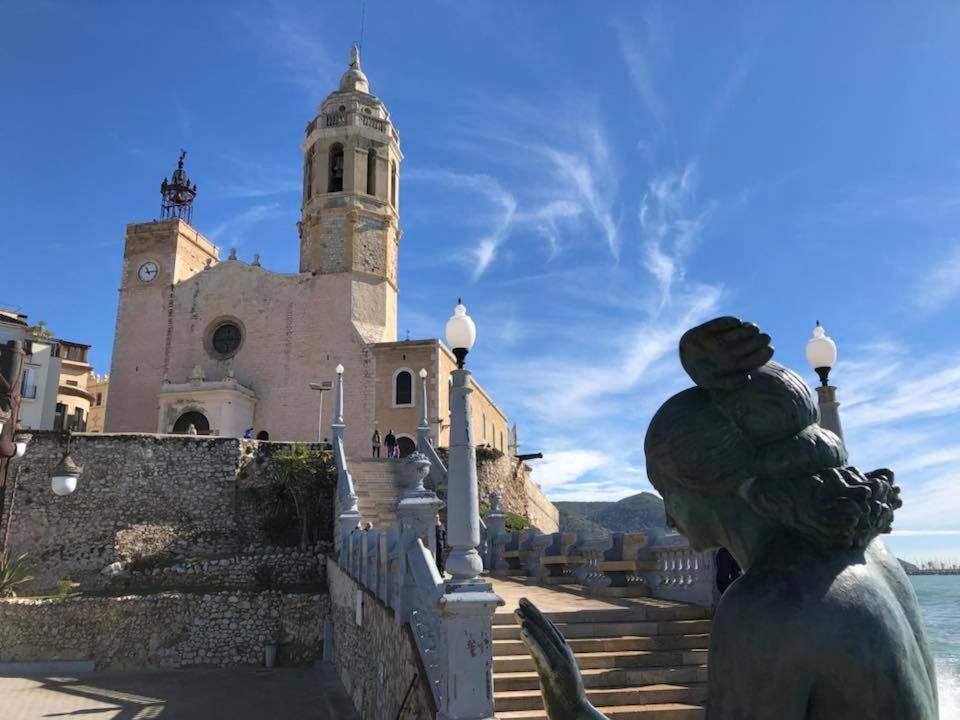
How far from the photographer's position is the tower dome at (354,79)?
38.7 m

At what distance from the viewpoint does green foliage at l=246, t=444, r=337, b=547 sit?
22891 millimetres

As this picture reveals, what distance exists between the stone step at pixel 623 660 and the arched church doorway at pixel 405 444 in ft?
77.9

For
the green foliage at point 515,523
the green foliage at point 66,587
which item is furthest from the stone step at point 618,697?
the green foliage at point 66,587

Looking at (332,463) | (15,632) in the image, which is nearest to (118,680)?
(15,632)

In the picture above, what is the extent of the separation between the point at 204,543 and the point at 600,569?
53.6ft

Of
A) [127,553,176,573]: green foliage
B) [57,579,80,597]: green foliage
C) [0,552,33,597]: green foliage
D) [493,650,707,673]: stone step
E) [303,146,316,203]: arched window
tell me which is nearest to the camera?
[493,650,707,673]: stone step

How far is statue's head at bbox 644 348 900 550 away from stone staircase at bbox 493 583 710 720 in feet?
18.5

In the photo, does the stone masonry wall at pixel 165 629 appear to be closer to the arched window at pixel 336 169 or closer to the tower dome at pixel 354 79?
the arched window at pixel 336 169

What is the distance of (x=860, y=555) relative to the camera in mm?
1227

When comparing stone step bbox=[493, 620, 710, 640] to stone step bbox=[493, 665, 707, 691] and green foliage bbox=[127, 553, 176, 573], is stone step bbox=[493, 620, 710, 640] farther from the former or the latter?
green foliage bbox=[127, 553, 176, 573]

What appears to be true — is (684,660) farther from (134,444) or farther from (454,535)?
(134,444)

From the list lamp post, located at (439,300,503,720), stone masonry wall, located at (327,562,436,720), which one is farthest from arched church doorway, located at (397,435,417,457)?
lamp post, located at (439,300,503,720)

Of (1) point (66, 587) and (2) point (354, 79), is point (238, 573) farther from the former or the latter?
(2) point (354, 79)

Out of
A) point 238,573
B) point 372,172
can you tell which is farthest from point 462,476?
point 372,172
